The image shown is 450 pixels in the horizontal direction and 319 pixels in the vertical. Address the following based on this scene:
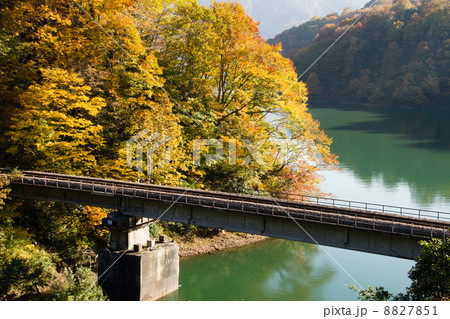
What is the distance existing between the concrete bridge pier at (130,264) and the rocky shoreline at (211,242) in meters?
6.59

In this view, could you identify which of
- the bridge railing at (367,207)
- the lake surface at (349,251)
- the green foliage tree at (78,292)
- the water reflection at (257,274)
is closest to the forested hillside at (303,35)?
the lake surface at (349,251)

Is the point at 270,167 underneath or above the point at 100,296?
above

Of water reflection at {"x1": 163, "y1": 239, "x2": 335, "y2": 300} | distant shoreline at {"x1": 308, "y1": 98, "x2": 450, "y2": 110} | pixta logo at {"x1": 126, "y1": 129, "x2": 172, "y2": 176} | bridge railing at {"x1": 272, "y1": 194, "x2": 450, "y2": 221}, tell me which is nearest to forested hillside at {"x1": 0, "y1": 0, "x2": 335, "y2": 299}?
pixta logo at {"x1": 126, "y1": 129, "x2": 172, "y2": 176}

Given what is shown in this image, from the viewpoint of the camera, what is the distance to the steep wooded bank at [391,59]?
95.7 meters

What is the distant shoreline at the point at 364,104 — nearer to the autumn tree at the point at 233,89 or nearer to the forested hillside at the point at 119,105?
the autumn tree at the point at 233,89

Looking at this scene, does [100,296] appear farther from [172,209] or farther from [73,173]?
[73,173]

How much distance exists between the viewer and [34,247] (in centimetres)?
2411

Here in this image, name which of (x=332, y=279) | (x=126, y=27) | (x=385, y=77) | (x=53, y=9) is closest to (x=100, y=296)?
(x=332, y=279)

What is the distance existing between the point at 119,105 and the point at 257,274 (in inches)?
562

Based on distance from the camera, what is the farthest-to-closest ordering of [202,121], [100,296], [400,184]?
[400,184]
[202,121]
[100,296]

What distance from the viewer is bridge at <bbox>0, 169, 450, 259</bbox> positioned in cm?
1844

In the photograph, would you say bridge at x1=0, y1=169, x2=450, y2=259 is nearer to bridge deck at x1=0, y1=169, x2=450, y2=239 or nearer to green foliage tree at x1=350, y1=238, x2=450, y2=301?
bridge deck at x1=0, y1=169, x2=450, y2=239

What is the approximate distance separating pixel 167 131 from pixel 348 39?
104 m

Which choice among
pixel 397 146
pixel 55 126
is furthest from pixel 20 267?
pixel 397 146
